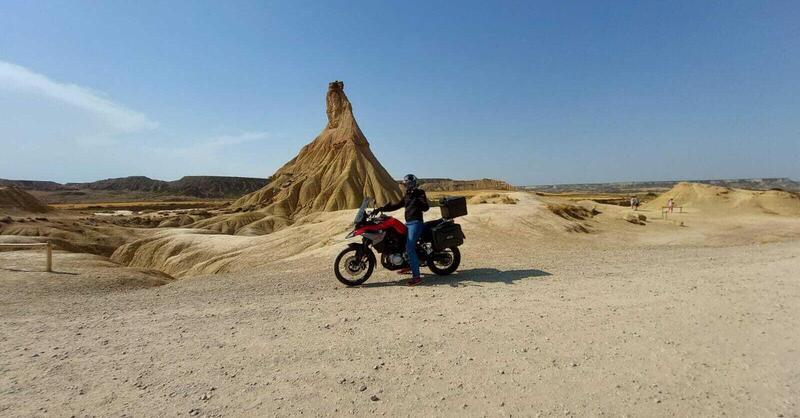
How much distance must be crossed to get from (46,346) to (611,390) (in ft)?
21.0

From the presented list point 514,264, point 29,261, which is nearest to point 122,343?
point 514,264

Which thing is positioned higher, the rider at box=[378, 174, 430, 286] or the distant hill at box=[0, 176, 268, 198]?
the distant hill at box=[0, 176, 268, 198]

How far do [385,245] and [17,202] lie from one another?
192 feet

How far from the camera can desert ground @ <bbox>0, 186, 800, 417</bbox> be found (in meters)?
3.54

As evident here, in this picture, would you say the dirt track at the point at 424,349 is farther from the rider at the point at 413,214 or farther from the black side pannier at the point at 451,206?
the black side pannier at the point at 451,206

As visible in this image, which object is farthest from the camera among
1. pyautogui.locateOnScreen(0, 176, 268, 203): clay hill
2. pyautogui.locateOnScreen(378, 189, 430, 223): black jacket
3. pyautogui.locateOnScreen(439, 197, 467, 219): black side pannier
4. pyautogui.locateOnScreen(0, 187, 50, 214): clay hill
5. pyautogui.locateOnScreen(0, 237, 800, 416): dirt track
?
pyautogui.locateOnScreen(0, 176, 268, 203): clay hill

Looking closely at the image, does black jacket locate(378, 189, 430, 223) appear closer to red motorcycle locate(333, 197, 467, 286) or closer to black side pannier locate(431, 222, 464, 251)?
red motorcycle locate(333, 197, 467, 286)

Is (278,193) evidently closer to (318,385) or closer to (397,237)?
(397,237)

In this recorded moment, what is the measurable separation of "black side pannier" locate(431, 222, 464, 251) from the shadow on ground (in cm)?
68

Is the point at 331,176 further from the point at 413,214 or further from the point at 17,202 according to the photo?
the point at 413,214

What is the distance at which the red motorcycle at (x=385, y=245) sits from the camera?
326 inches

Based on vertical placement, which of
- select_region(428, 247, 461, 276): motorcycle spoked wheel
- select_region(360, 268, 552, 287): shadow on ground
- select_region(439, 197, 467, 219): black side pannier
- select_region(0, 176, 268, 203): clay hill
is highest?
select_region(0, 176, 268, 203): clay hill

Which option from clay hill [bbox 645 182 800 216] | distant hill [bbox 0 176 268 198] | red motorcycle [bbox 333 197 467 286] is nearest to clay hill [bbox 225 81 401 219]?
clay hill [bbox 645 182 800 216]

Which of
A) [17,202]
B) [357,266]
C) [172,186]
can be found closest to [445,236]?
[357,266]
